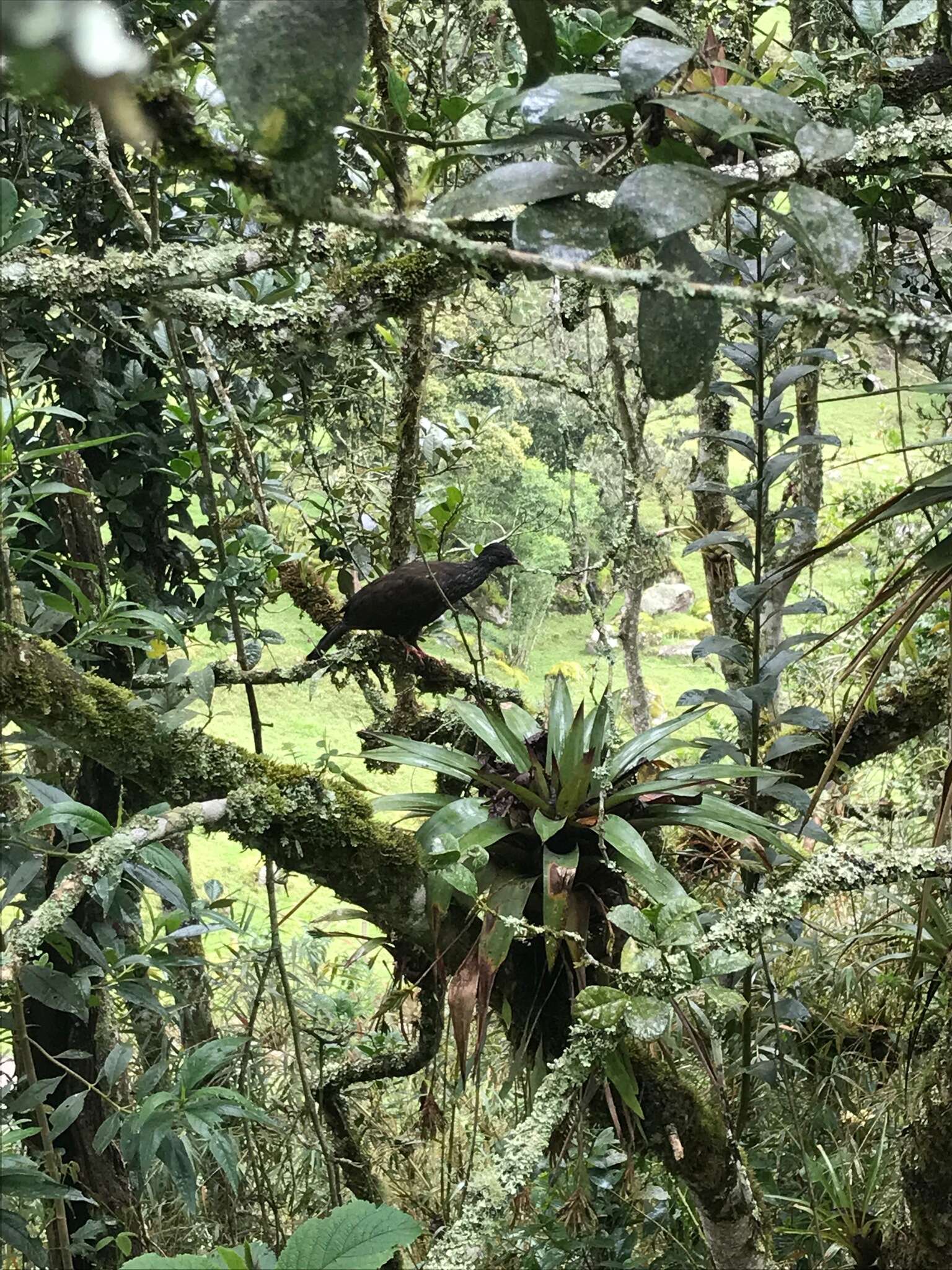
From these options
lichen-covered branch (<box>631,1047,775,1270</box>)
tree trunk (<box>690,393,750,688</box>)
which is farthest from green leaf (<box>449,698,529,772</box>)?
tree trunk (<box>690,393,750,688</box>)

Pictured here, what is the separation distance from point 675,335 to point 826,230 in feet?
0.26

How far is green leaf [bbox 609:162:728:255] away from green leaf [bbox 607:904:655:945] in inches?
25.5

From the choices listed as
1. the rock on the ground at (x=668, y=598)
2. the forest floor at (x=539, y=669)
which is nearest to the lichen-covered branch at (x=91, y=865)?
the forest floor at (x=539, y=669)

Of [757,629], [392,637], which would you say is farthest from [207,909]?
[757,629]

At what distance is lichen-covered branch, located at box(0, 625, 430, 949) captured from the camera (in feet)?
3.34

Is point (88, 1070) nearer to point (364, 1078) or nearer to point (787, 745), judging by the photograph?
point (364, 1078)

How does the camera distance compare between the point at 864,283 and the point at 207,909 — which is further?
the point at 864,283

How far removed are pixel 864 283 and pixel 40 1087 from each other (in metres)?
1.71

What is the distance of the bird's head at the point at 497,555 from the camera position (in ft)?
6.27

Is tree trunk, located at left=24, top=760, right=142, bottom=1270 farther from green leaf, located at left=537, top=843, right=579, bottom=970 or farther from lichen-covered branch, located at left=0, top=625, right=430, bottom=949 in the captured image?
green leaf, located at left=537, top=843, right=579, bottom=970

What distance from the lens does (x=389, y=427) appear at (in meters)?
2.41

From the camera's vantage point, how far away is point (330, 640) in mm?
1921

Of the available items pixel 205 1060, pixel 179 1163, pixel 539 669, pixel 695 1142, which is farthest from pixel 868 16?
pixel 539 669

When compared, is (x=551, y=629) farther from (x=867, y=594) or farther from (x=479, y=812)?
(x=479, y=812)
